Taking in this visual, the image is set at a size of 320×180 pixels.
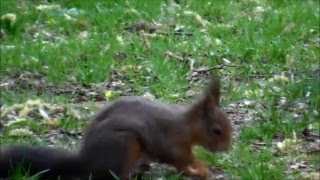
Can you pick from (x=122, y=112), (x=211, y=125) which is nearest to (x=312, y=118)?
(x=211, y=125)

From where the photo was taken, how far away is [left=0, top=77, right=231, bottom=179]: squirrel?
4.00 meters

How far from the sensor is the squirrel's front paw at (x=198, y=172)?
430cm

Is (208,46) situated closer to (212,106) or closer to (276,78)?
(276,78)

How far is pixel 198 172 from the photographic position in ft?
14.2

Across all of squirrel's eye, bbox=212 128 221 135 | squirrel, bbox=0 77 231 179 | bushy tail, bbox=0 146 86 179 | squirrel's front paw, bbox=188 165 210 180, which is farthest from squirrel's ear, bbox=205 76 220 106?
bushy tail, bbox=0 146 86 179

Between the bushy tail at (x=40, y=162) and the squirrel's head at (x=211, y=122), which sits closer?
the bushy tail at (x=40, y=162)

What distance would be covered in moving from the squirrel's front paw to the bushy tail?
0.54 metres

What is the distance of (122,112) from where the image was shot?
13.6 ft

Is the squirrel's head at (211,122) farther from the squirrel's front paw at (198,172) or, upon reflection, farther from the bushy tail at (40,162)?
the bushy tail at (40,162)

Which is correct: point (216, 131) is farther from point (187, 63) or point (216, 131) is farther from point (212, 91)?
point (187, 63)

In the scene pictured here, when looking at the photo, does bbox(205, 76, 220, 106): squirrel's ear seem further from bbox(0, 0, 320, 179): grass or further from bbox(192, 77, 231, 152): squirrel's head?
bbox(0, 0, 320, 179): grass

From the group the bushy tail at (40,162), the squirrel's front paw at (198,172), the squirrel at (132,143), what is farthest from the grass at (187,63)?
the bushy tail at (40,162)

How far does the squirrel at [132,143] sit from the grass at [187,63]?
0.32m

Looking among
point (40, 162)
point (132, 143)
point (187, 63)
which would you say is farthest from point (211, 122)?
point (187, 63)
